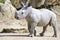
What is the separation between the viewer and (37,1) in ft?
48.8

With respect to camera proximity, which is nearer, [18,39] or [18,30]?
[18,39]

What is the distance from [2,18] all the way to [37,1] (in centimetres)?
449

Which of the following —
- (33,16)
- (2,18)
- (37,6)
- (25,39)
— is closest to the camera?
(25,39)

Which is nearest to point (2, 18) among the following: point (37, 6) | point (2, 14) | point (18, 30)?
point (2, 14)

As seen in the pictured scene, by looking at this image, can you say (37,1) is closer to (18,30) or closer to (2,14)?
(2,14)

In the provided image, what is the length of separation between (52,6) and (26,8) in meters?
9.41

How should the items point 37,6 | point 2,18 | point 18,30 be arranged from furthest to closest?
point 37,6 < point 2,18 < point 18,30

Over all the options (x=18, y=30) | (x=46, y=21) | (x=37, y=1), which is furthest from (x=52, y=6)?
(x=46, y=21)

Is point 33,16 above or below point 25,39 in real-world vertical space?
above

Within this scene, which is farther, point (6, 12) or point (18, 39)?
point (6, 12)

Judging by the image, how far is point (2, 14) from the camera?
10.9 m

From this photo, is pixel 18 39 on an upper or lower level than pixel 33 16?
lower

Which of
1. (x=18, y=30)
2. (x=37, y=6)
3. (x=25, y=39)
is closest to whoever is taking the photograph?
(x=25, y=39)

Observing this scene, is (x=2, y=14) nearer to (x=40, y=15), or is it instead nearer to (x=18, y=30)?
(x=18, y=30)
